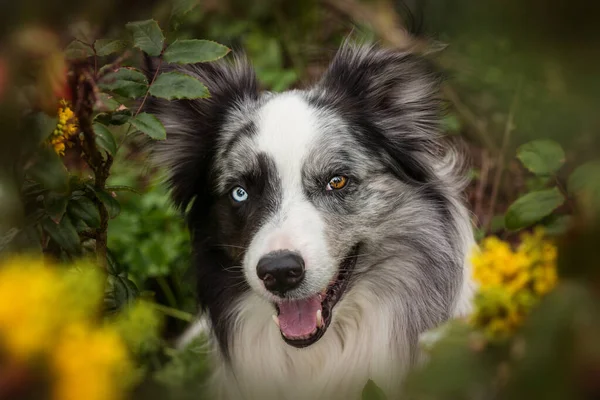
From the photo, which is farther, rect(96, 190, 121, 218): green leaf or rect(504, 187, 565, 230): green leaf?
rect(96, 190, 121, 218): green leaf

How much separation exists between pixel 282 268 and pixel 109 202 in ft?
2.45

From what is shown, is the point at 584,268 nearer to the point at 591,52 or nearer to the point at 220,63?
the point at 591,52

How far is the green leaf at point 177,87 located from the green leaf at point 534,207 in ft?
3.53

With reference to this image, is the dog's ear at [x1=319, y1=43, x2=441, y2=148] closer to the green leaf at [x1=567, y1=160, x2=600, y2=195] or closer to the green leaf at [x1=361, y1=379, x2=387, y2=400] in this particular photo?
the green leaf at [x1=567, y1=160, x2=600, y2=195]

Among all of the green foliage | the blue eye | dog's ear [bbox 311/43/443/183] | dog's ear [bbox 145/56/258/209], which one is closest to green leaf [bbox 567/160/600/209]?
dog's ear [bbox 311/43/443/183]

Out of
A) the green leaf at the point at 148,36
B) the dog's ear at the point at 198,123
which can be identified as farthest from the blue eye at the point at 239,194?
the green leaf at the point at 148,36

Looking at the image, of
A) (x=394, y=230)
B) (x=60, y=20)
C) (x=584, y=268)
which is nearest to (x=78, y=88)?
(x=60, y=20)

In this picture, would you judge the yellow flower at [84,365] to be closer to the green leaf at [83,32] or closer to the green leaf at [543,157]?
the green leaf at [83,32]

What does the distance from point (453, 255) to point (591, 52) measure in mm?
2238

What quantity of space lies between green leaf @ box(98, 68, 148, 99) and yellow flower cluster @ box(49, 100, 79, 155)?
25 centimetres

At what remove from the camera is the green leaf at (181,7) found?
7.40 feet

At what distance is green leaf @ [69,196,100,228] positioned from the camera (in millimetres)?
2193

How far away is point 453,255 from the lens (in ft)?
10.5

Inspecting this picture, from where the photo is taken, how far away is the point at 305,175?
3.01 m
